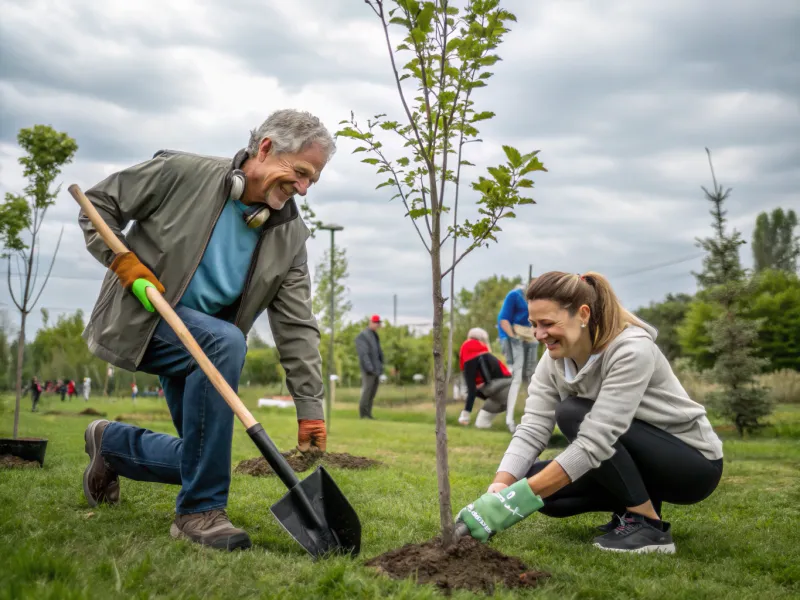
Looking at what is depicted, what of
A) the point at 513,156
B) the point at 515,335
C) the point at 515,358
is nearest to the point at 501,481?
the point at 513,156

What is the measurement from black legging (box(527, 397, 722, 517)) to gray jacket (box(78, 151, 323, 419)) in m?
1.36

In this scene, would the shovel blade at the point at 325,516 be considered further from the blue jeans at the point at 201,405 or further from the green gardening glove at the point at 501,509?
the green gardening glove at the point at 501,509

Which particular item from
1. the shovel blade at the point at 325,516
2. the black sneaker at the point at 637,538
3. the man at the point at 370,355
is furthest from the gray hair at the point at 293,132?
the man at the point at 370,355

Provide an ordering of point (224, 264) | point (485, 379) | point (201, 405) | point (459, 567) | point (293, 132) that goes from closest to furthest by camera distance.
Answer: point (459, 567) → point (201, 405) → point (293, 132) → point (224, 264) → point (485, 379)

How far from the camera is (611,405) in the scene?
3189 mm

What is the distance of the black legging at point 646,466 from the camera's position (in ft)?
11.0

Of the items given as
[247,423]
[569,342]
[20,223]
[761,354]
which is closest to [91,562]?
[247,423]

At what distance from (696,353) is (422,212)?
2350 cm

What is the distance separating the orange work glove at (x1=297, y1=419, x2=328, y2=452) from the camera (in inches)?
148

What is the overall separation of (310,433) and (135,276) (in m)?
1.18

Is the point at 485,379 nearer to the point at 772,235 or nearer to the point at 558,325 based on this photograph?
→ the point at 558,325

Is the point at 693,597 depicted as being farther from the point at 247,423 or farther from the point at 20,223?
the point at 20,223

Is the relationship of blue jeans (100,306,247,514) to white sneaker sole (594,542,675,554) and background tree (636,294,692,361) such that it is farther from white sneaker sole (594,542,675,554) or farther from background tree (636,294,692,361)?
background tree (636,294,692,361)

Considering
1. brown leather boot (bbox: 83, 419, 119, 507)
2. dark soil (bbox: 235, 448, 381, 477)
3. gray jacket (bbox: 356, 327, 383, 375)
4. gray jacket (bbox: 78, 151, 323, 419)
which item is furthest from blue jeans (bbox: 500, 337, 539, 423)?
brown leather boot (bbox: 83, 419, 119, 507)
